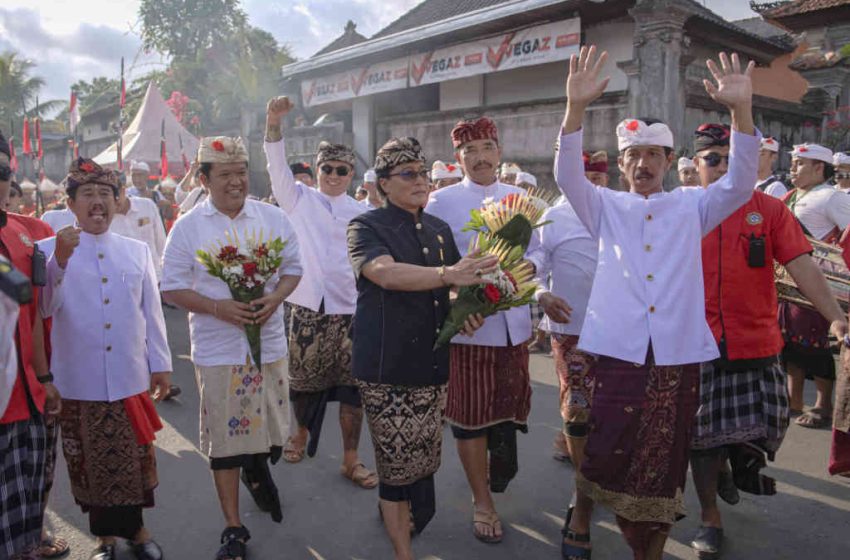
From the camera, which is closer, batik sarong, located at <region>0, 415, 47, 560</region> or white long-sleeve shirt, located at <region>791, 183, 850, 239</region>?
batik sarong, located at <region>0, 415, 47, 560</region>

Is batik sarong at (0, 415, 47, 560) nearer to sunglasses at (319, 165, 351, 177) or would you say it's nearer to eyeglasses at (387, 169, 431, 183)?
eyeglasses at (387, 169, 431, 183)

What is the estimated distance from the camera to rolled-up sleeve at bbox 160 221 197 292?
3631 mm

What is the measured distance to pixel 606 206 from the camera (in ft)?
10.9

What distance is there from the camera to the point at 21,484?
119 inches

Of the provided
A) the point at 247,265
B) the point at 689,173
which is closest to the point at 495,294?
the point at 247,265

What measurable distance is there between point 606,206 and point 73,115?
14911 millimetres

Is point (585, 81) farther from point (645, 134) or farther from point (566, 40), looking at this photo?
point (566, 40)

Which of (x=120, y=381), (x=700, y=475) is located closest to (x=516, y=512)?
(x=700, y=475)

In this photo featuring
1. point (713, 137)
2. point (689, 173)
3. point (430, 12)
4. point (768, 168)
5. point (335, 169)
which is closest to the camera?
point (713, 137)

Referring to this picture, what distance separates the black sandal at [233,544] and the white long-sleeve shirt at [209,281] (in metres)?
0.92

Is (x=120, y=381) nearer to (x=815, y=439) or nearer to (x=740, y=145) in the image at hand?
(x=740, y=145)

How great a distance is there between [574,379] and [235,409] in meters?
2.00

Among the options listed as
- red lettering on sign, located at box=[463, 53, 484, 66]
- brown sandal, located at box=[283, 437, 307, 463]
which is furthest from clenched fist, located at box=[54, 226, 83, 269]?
red lettering on sign, located at box=[463, 53, 484, 66]

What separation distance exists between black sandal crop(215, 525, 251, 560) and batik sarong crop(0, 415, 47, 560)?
2.94 feet
